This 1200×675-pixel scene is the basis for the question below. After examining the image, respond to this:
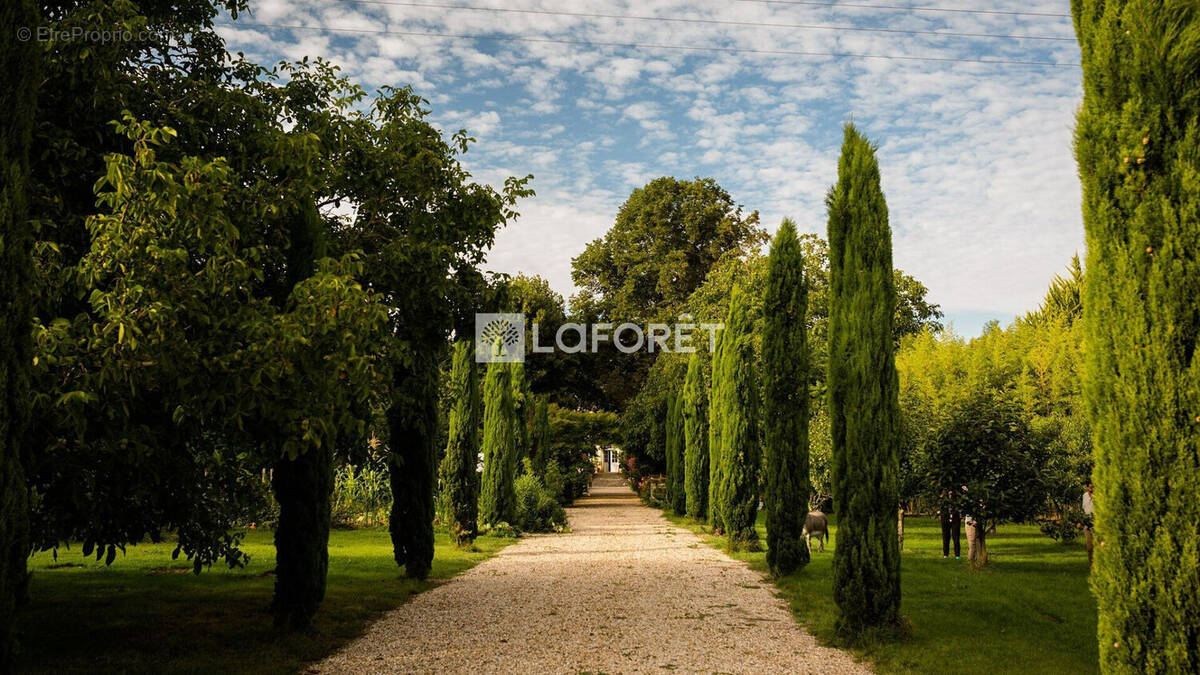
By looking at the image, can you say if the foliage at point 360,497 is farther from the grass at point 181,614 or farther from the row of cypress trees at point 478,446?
the grass at point 181,614

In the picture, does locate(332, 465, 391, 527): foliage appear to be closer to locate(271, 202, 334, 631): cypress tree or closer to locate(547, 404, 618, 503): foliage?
locate(547, 404, 618, 503): foliage

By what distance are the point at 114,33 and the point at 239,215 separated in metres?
1.78

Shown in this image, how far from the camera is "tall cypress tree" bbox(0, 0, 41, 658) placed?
414 cm

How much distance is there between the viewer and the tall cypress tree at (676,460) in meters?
25.8

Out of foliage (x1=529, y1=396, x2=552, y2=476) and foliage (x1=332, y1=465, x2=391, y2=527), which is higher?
foliage (x1=529, y1=396, x2=552, y2=476)

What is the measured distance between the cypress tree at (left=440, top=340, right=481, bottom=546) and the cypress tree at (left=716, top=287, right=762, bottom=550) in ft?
16.3

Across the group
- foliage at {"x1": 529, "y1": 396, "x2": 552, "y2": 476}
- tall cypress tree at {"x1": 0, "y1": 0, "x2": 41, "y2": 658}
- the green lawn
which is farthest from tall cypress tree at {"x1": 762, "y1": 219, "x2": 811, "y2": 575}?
foliage at {"x1": 529, "y1": 396, "x2": 552, "y2": 476}

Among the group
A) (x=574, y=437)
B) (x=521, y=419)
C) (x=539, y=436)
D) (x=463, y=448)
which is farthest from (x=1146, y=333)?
(x=574, y=437)

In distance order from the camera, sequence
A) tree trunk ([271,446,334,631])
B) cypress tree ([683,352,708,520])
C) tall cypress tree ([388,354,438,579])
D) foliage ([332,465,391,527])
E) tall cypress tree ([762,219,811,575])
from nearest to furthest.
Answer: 1. tree trunk ([271,446,334,631])
2. tall cypress tree ([388,354,438,579])
3. tall cypress tree ([762,219,811,575])
4. foliage ([332,465,391,527])
5. cypress tree ([683,352,708,520])

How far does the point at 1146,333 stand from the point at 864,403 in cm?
351

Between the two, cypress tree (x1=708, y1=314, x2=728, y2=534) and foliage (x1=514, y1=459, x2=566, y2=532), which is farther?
foliage (x1=514, y1=459, x2=566, y2=532)

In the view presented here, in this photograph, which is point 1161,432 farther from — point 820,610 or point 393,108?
point 393,108

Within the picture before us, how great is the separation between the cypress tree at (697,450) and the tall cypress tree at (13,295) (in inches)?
711

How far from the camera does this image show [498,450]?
17.9 m
